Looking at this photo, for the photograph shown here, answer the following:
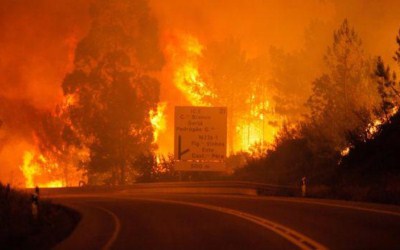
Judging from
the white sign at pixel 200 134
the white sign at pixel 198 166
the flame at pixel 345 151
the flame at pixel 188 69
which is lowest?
the white sign at pixel 198 166

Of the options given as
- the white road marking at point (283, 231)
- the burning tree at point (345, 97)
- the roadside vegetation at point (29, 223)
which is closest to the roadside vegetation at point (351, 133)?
the burning tree at point (345, 97)

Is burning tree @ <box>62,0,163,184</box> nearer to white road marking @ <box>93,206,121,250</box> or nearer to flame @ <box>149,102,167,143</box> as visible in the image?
flame @ <box>149,102,167,143</box>

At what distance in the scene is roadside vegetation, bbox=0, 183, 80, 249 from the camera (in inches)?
606

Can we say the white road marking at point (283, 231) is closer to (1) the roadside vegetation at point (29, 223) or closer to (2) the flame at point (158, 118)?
(1) the roadside vegetation at point (29, 223)

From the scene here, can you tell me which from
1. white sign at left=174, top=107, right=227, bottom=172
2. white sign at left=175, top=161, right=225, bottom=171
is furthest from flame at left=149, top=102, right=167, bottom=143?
white sign at left=175, top=161, right=225, bottom=171

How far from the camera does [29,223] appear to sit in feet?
64.2

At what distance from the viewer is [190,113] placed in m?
39.0

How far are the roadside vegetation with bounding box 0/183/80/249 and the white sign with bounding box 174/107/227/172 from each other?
1368cm

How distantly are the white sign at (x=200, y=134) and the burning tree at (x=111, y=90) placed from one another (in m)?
10.6

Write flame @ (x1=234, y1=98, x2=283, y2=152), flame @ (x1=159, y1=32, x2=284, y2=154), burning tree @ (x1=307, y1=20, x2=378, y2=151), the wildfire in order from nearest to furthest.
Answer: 1. burning tree @ (x1=307, y1=20, x2=378, y2=151)
2. flame @ (x1=159, y1=32, x2=284, y2=154)
3. flame @ (x1=234, y1=98, x2=283, y2=152)
4. the wildfire

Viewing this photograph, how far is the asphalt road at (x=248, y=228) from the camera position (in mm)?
11991

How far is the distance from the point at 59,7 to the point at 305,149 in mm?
45294

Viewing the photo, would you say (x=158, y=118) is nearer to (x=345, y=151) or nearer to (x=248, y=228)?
(x=345, y=151)

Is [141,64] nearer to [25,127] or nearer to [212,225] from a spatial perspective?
[25,127]
